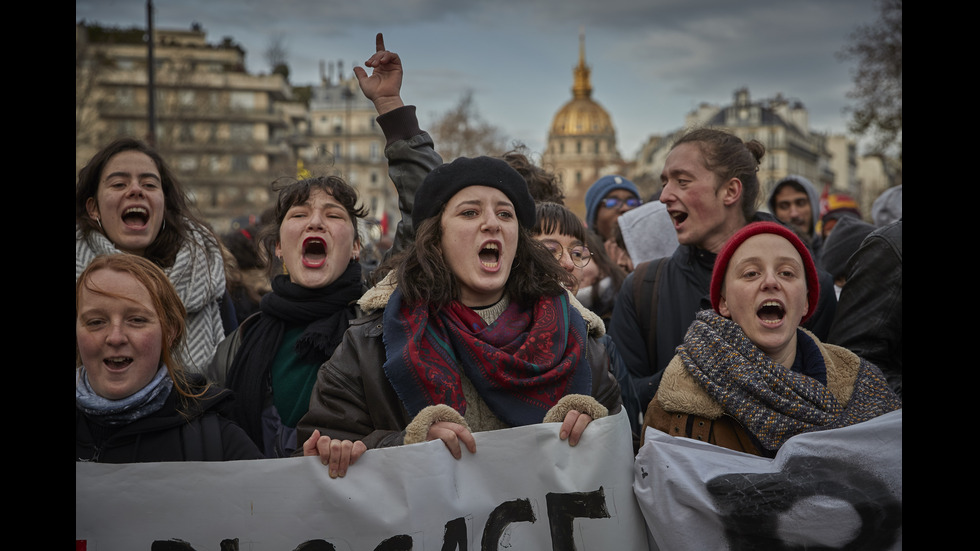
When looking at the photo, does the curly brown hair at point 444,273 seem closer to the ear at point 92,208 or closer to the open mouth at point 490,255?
the open mouth at point 490,255

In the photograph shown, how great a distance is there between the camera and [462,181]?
10.7 ft

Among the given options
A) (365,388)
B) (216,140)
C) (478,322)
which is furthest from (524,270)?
(216,140)

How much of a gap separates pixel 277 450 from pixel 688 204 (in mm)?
2060

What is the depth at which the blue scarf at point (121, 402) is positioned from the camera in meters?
2.97

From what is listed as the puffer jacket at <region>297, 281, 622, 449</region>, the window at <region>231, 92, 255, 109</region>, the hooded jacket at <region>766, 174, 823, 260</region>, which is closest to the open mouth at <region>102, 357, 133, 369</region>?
the puffer jacket at <region>297, 281, 622, 449</region>

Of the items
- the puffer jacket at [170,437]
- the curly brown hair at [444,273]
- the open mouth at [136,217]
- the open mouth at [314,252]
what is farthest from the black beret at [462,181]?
the open mouth at [136,217]

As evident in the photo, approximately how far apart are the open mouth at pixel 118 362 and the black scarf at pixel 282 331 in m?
0.64

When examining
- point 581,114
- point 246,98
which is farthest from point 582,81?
point 246,98

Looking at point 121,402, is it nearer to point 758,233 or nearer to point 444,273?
point 444,273

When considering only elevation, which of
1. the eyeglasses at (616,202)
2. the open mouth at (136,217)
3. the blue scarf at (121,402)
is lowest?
the blue scarf at (121,402)

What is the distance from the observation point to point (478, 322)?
3.18m

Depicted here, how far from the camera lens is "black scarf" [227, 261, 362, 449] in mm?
3654
